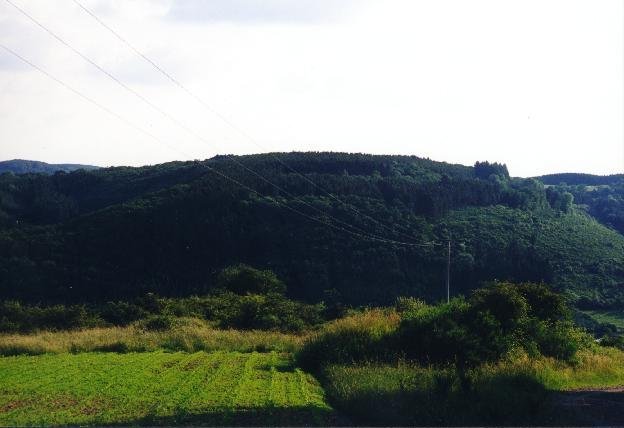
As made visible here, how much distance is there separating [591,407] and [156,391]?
9.86 metres

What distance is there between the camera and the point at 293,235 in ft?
271

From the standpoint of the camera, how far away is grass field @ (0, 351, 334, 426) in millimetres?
12586

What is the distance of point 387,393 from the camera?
45.0 feet

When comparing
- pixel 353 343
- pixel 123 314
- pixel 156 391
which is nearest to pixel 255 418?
pixel 156 391

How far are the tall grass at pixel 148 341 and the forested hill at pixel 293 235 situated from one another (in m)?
37.2

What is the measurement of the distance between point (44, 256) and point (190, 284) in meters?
15.8

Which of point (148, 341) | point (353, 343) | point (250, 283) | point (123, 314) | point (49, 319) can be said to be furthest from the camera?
point (250, 283)

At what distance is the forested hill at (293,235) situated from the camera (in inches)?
2776

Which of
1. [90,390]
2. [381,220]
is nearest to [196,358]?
[90,390]

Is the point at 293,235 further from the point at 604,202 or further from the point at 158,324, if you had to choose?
the point at 604,202

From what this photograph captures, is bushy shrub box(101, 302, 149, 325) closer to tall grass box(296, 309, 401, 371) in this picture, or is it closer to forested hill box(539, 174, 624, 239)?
tall grass box(296, 309, 401, 371)

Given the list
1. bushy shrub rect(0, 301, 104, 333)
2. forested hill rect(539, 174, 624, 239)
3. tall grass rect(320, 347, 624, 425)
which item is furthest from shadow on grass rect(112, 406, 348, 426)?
forested hill rect(539, 174, 624, 239)

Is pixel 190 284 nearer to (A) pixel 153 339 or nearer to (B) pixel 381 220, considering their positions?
(B) pixel 381 220

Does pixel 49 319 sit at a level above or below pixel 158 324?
below
